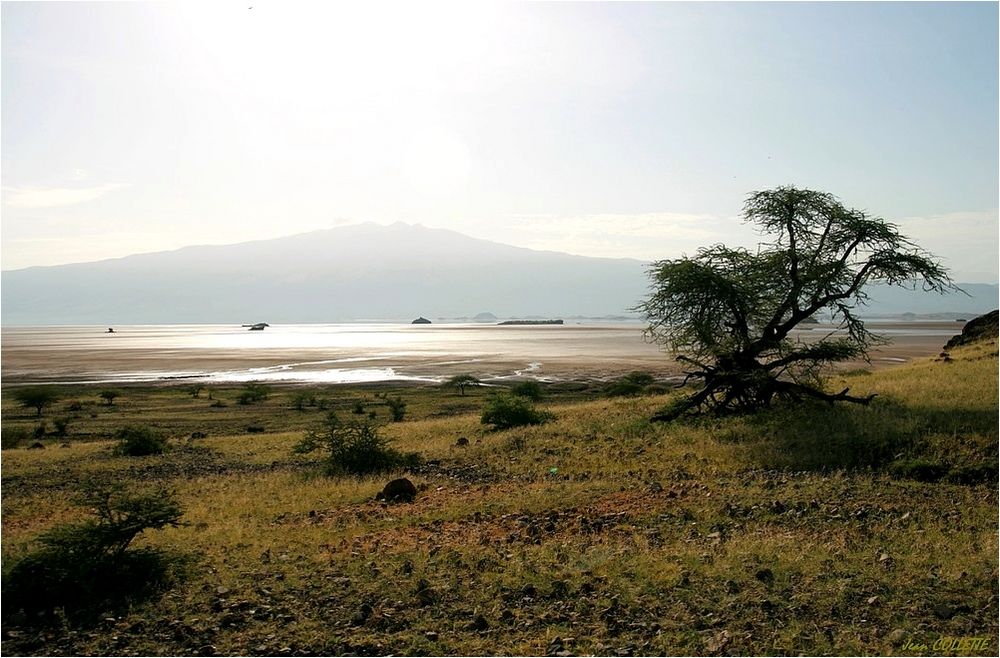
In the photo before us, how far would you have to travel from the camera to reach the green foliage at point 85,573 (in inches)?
373

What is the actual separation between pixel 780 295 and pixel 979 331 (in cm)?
3216

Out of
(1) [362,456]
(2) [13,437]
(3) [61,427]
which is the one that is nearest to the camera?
(1) [362,456]

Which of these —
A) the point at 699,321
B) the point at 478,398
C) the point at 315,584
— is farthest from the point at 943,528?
the point at 478,398

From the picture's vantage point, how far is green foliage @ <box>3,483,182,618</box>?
31.1 feet

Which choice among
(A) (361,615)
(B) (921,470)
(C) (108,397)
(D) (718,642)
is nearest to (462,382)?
(C) (108,397)

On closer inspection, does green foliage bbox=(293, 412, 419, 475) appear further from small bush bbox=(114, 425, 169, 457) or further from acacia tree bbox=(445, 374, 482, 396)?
acacia tree bbox=(445, 374, 482, 396)

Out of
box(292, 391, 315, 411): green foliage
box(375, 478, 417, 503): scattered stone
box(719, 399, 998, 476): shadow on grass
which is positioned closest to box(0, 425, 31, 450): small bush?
box(292, 391, 315, 411): green foliage

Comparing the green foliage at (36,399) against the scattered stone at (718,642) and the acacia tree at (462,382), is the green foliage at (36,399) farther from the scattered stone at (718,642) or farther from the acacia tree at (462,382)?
the scattered stone at (718,642)

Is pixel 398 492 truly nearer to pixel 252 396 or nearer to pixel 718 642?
pixel 718 642

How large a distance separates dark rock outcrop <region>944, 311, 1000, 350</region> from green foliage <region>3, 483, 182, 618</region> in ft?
164

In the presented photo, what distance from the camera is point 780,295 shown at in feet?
79.7

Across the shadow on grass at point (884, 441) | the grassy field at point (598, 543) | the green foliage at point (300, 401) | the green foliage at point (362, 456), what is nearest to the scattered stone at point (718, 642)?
the grassy field at point (598, 543)

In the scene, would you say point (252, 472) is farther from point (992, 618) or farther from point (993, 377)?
point (993, 377)

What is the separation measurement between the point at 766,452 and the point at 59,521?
56.5ft
